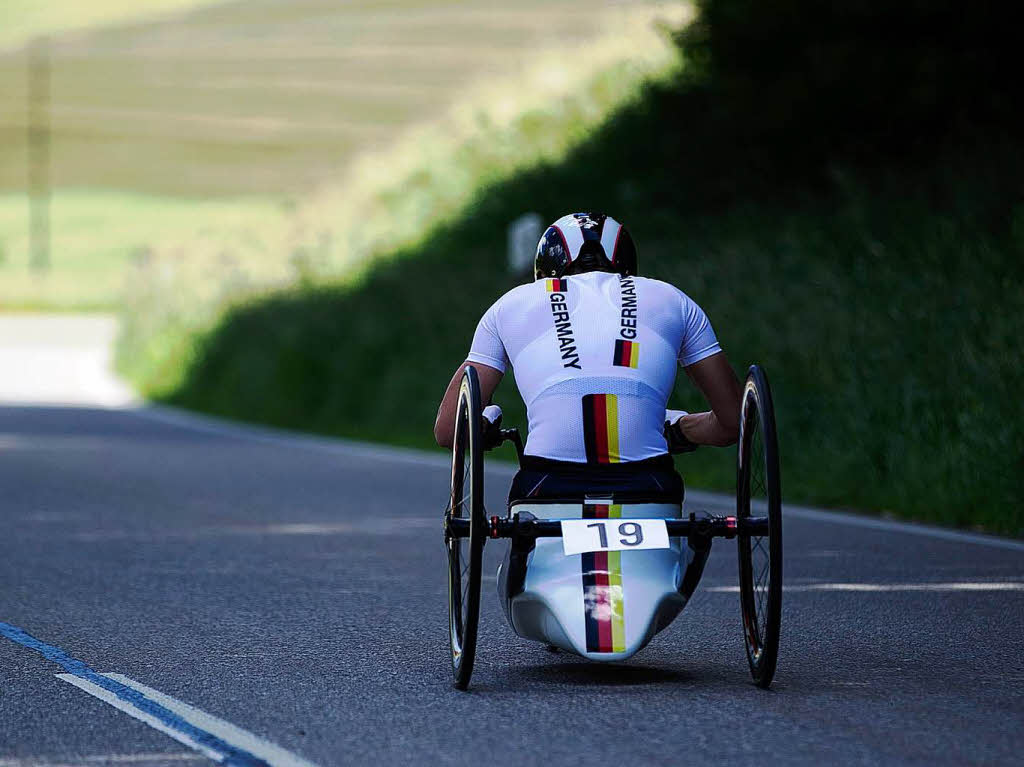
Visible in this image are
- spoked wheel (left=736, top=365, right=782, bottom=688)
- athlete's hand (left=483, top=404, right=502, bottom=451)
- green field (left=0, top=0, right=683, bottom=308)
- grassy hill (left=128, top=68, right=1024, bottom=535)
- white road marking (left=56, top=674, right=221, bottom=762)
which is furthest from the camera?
green field (left=0, top=0, right=683, bottom=308)

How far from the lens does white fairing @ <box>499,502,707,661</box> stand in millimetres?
7070

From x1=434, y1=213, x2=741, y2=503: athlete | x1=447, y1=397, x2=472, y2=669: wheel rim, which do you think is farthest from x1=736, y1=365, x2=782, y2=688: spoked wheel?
x1=447, y1=397, x2=472, y2=669: wheel rim

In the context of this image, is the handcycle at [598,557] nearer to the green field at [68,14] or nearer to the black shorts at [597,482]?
the black shorts at [597,482]

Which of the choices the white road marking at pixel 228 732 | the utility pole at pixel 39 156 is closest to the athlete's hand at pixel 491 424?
the white road marking at pixel 228 732

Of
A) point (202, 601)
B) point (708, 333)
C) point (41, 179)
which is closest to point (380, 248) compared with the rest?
point (202, 601)

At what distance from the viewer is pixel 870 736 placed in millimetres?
6309

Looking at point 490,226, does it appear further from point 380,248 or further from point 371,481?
point 371,481

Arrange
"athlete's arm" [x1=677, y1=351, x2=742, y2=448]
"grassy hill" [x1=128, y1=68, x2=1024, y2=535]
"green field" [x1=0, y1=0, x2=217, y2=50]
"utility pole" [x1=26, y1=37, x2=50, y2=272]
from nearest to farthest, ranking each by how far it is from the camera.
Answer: "athlete's arm" [x1=677, y1=351, x2=742, y2=448], "grassy hill" [x1=128, y1=68, x2=1024, y2=535], "utility pole" [x1=26, y1=37, x2=50, y2=272], "green field" [x1=0, y1=0, x2=217, y2=50]

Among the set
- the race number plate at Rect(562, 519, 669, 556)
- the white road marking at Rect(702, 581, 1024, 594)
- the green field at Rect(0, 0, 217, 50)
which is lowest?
the white road marking at Rect(702, 581, 1024, 594)

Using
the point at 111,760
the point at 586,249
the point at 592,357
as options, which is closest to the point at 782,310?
the point at 586,249

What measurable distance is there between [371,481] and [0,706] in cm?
1027

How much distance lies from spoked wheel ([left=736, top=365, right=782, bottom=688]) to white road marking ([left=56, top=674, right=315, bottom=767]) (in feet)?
5.71

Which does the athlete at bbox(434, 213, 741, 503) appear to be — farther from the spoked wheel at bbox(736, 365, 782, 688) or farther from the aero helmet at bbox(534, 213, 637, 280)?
the spoked wheel at bbox(736, 365, 782, 688)

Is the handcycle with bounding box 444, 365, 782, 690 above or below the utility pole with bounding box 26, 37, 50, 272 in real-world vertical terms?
below
